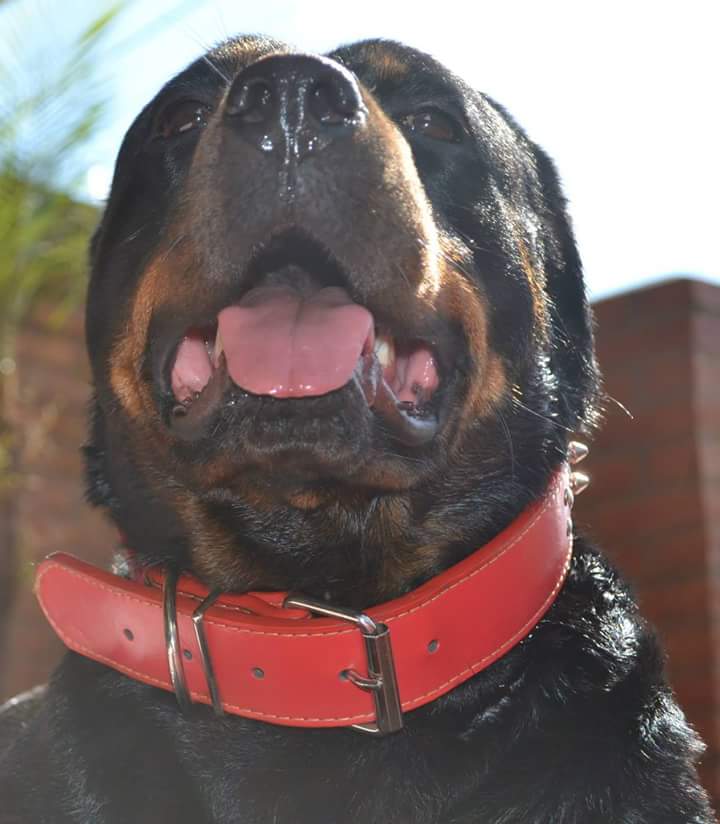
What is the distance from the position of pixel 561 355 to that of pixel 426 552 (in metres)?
0.43

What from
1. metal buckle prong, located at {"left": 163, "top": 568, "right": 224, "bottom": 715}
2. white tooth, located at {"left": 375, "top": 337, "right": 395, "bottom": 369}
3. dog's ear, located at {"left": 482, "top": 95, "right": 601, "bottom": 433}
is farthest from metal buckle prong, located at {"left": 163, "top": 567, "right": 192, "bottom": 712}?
dog's ear, located at {"left": 482, "top": 95, "right": 601, "bottom": 433}

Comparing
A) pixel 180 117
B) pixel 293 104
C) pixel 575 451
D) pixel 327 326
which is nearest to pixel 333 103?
pixel 293 104

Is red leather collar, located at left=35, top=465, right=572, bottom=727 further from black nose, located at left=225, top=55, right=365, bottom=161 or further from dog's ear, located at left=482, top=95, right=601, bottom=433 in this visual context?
black nose, located at left=225, top=55, right=365, bottom=161

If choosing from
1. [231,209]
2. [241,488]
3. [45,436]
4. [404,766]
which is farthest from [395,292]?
[45,436]

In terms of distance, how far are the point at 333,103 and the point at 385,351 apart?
1.07 ft

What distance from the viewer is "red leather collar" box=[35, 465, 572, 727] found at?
52.2 inches

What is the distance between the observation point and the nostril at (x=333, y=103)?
4.34 feet

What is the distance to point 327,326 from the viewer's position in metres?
1.38

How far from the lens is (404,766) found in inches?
52.9

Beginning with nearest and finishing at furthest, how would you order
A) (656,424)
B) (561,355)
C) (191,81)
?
1. (191,81)
2. (561,355)
3. (656,424)

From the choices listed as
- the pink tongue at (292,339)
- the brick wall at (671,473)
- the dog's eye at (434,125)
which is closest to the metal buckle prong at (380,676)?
the pink tongue at (292,339)

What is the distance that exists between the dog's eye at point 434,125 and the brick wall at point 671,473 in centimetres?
210

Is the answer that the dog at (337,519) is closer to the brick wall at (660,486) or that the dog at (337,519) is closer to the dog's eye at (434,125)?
the dog's eye at (434,125)

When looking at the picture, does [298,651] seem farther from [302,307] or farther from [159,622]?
[302,307]
